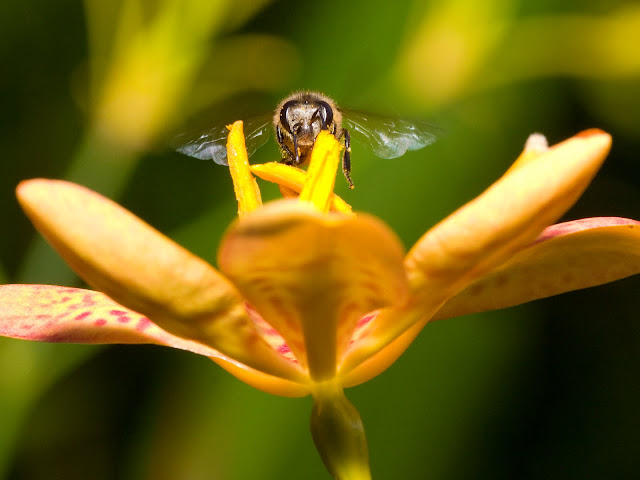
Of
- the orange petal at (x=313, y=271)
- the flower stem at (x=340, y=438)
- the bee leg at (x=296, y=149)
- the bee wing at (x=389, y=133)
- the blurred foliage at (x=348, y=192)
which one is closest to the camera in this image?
the orange petal at (x=313, y=271)

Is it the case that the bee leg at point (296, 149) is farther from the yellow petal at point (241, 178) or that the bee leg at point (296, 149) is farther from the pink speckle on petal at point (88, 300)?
the pink speckle on petal at point (88, 300)

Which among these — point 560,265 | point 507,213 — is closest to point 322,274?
point 507,213

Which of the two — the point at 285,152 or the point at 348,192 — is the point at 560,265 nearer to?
the point at 285,152

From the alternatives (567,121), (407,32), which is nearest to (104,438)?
(407,32)

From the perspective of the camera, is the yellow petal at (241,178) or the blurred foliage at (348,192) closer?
the yellow petal at (241,178)

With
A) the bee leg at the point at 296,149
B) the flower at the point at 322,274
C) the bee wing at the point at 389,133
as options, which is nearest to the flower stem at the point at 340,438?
the flower at the point at 322,274

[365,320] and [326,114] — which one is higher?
[326,114]
